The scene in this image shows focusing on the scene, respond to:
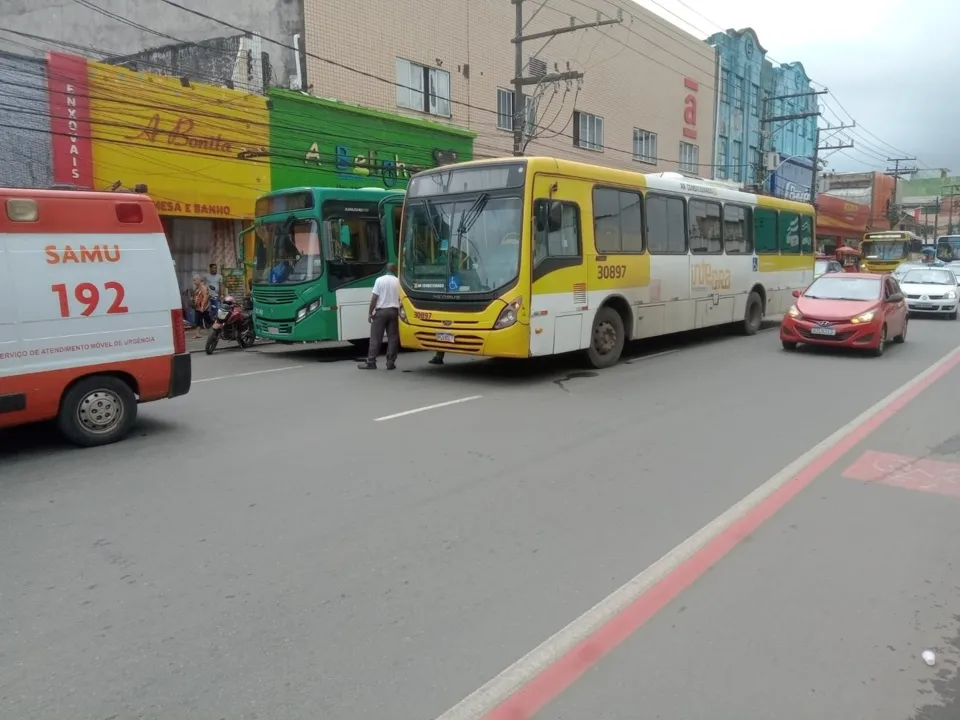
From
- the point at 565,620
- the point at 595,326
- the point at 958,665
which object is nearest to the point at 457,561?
the point at 565,620

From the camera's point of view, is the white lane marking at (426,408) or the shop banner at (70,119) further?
the shop banner at (70,119)

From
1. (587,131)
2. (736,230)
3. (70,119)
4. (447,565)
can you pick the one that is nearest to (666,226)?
(736,230)

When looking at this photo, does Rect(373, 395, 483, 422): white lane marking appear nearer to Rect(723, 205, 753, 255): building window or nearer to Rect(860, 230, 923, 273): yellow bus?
Rect(723, 205, 753, 255): building window

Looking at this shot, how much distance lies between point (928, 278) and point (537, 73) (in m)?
14.7

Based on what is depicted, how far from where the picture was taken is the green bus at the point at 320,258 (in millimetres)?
13594

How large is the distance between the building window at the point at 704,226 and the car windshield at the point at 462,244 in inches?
200

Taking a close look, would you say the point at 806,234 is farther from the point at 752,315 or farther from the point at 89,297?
the point at 89,297

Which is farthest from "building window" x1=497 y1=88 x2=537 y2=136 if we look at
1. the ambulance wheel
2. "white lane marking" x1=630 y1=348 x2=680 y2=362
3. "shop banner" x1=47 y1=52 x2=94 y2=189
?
the ambulance wheel

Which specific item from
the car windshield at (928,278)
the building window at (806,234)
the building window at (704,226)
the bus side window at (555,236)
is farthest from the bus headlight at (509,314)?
the car windshield at (928,278)

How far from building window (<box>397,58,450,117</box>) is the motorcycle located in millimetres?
9826

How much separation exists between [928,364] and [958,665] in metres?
10.7

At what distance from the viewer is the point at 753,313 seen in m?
17.3

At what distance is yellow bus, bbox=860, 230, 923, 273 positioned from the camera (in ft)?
134

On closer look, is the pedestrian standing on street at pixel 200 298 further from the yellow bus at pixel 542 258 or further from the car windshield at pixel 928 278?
the car windshield at pixel 928 278
